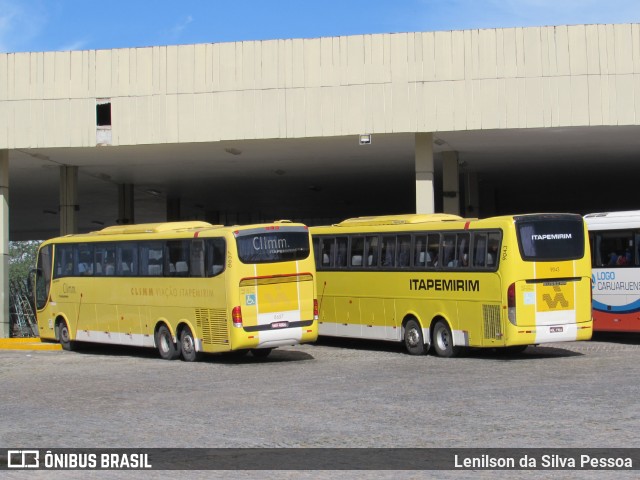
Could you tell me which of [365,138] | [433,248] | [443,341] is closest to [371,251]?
[433,248]

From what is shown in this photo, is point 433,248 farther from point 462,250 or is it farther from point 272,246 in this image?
point 272,246

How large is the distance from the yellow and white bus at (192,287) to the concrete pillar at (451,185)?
942 centimetres

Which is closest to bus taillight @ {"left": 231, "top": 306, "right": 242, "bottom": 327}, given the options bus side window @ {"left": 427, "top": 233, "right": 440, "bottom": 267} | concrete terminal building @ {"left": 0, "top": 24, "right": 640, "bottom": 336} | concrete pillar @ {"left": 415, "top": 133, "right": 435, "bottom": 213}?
bus side window @ {"left": 427, "top": 233, "right": 440, "bottom": 267}

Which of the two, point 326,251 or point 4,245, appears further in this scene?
point 4,245

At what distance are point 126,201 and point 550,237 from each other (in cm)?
2326

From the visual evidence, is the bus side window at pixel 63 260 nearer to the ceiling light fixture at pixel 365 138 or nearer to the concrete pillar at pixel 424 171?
the ceiling light fixture at pixel 365 138

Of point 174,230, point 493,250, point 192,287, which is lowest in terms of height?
point 192,287

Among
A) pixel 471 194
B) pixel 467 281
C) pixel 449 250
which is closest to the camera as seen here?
pixel 467 281

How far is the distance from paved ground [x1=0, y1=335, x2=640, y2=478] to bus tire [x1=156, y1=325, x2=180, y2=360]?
1.94 feet

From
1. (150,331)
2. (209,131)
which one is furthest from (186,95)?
(150,331)

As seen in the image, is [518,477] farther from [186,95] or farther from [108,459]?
[186,95]

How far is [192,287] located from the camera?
22375mm

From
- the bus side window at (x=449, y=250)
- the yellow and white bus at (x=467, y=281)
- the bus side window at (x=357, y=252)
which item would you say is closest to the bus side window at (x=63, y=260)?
the yellow and white bus at (x=467, y=281)

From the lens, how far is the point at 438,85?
2716cm
